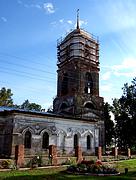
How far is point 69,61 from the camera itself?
39781 mm

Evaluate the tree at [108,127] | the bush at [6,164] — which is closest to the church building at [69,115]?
the bush at [6,164]

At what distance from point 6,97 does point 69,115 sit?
63.9 feet

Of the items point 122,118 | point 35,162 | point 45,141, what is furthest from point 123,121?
point 35,162

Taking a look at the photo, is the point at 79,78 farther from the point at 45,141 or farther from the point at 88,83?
the point at 45,141

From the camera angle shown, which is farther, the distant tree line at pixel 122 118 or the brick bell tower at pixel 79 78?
the distant tree line at pixel 122 118

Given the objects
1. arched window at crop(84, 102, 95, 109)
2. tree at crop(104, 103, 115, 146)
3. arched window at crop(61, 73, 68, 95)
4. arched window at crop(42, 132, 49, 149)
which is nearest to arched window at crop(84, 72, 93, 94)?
arched window at crop(84, 102, 95, 109)

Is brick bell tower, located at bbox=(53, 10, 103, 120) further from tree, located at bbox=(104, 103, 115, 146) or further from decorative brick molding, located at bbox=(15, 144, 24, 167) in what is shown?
decorative brick molding, located at bbox=(15, 144, 24, 167)

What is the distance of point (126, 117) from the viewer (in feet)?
161

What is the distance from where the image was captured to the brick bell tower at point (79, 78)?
1469 inches

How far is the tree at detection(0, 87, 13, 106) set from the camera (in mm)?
50838

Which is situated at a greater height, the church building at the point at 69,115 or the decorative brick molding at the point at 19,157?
the church building at the point at 69,115

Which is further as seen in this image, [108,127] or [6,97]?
[6,97]

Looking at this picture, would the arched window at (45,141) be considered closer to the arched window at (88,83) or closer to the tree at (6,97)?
the arched window at (88,83)

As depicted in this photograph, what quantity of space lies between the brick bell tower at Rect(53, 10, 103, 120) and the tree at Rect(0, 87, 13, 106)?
47.9ft
